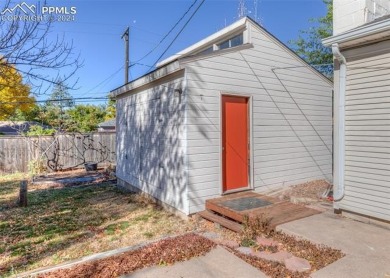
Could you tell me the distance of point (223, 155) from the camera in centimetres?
529

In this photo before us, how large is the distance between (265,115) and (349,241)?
10.5 feet

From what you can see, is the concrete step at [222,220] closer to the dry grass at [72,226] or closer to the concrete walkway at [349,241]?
the dry grass at [72,226]

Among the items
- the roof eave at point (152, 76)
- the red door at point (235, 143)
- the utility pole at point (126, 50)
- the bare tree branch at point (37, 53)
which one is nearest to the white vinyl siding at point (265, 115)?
the red door at point (235, 143)

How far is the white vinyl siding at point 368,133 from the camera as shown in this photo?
390cm

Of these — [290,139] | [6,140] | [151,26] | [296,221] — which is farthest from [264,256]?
[6,140]

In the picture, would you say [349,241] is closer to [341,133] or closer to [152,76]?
[341,133]

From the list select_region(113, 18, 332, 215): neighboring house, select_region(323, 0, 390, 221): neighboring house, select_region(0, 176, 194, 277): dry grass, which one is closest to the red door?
select_region(113, 18, 332, 215): neighboring house

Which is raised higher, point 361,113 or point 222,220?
point 361,113

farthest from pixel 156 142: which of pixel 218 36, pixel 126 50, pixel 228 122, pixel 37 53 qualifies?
pixel 126 50

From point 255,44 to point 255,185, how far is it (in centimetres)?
313

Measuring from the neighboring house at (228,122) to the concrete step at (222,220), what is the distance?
0.19 m

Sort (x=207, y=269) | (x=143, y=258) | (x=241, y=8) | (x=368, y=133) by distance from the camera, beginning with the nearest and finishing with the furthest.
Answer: (x=207, y=269)
(x=143, y=258)
(x=368, y=133)
(x=241, y=8)

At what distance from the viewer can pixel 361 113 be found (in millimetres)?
4191

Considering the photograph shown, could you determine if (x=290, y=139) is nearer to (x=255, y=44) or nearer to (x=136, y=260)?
(x=255, y=44)
